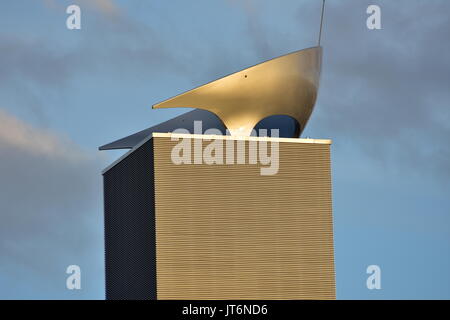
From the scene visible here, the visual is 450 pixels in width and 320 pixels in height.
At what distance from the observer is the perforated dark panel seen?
8100 cm

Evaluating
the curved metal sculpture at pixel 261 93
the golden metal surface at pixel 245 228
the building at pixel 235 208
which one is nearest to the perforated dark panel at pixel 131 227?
the building at pixel 235 208

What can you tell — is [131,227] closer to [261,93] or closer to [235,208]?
[235,208]

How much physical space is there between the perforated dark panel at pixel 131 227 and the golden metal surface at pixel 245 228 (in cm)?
95

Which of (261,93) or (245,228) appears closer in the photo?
(261,93)

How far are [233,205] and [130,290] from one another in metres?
7.49

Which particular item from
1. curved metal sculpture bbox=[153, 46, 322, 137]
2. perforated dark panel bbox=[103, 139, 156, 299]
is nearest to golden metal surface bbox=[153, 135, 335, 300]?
perforated dark panel bbox=[103, 139, 156, 299]

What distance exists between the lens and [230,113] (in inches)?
3223

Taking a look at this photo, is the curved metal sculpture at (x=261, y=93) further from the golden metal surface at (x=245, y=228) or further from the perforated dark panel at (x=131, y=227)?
the perforated dark panel at (x=131, y=227)

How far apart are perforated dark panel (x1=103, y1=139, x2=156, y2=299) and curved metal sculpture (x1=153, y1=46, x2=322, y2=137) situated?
3.69m

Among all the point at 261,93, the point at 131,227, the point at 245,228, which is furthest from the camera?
the point at 131,227

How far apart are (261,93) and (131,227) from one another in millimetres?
10175

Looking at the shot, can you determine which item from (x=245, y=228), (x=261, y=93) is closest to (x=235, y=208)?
(x=245, y=228)

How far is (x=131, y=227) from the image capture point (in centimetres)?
8406
